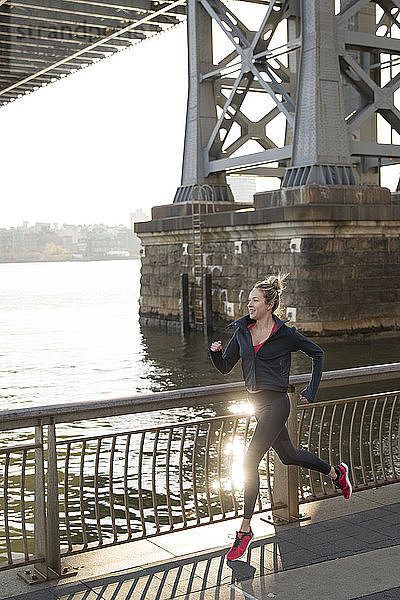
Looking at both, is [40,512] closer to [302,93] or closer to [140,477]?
[140,477]

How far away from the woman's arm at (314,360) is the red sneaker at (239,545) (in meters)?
0.99

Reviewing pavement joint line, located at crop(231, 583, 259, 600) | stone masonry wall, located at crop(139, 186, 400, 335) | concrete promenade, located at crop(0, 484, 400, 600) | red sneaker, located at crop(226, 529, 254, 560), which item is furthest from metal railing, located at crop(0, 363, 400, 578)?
stone masonry wall, located at crop(139, 186, 400, 335)

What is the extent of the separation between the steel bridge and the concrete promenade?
67.5 ft

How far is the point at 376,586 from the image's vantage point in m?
5.03

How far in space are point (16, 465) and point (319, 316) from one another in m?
14.5

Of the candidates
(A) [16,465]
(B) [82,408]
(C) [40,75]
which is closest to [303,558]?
(B) [82,408]

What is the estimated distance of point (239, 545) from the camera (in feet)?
18.3

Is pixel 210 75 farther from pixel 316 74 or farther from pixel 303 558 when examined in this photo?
pixel 303 558

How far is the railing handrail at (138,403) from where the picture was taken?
5.28m

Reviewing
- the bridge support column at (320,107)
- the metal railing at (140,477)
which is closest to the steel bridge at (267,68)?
the bridge support column at (320,107)

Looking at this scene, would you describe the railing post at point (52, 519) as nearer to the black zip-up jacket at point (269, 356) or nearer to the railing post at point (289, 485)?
the black zip-up jacket at point (269, 356)

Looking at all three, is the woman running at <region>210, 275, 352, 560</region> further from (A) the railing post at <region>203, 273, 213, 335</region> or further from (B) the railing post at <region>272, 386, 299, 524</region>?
(A) the railing post at <region>203, 273, 213, 335</region>

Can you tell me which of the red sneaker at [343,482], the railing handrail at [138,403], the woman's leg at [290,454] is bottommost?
the red sneaker at [343,482]

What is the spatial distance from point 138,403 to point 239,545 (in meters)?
1.08
